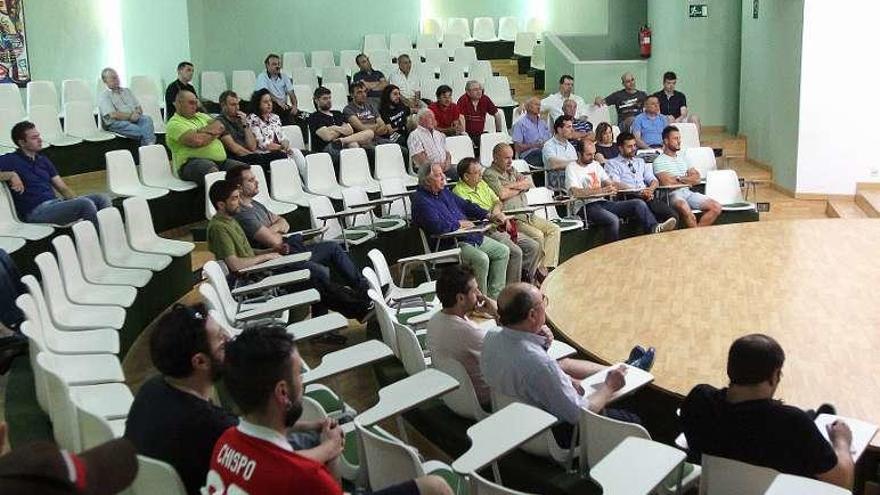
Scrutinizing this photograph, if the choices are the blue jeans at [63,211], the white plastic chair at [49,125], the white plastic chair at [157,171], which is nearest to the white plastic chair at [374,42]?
the white plastic chair at [49,125]

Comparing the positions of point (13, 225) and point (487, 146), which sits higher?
point (487, 146)

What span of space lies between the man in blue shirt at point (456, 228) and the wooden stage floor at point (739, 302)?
0.56m

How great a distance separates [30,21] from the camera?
32.9ft

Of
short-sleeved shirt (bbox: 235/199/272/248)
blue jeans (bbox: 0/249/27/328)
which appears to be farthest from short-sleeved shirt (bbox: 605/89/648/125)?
blue jeans (bbox: 0/249/27/328)

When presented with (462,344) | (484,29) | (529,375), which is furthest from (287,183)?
(484,29)

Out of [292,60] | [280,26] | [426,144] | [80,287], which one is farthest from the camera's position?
[280,26]

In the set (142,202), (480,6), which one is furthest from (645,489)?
(480,6)

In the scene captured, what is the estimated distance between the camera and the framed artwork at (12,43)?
9.62m

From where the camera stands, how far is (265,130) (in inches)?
379

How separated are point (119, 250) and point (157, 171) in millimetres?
2300

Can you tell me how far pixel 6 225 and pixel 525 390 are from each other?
15.2 ft

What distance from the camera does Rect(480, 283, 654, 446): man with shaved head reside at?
156 inches

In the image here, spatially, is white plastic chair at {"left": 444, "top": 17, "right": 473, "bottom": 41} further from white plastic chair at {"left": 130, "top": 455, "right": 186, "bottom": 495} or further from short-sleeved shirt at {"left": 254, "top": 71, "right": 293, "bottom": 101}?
white plastic chair at {"left": 130, "top": 455, "right": 186, "bottom": 495}

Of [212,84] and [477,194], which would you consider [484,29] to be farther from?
[477,194]
